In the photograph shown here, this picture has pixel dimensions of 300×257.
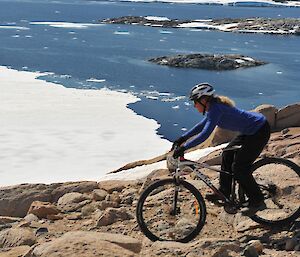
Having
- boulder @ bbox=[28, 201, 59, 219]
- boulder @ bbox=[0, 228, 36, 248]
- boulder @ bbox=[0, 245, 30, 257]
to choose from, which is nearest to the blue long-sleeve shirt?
boulder @ bbox=[0, 245, 30, 257]

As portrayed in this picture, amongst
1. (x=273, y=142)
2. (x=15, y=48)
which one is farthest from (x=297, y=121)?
(x=15, y=48)

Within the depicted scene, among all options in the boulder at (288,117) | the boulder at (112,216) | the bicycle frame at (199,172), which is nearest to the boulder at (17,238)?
the boulder at (112,216)

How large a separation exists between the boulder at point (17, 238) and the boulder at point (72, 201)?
1546 millimetres

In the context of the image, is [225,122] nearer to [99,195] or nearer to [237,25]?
[99,195]

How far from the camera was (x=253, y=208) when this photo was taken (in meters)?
6.14

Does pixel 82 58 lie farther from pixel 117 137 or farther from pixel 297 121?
pixel 297 121

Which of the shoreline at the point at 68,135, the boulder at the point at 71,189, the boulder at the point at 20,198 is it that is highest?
the boulder at the point at 71,189

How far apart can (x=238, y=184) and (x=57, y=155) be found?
11.8 metres

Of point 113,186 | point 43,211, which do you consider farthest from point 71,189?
point 43,211

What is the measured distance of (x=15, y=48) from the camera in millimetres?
46594

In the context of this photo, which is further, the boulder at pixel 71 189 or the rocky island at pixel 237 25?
the rocky island at pixel 237 25

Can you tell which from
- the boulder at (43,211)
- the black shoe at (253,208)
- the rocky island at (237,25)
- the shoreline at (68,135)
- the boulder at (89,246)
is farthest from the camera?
the rocky island at (237,25)

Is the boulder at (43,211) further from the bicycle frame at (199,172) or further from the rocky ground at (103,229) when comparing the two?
the bicycle frame at (199,172)

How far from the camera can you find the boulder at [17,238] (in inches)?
262
